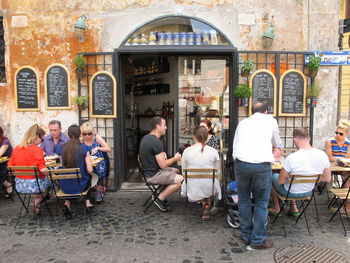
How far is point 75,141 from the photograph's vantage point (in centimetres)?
429

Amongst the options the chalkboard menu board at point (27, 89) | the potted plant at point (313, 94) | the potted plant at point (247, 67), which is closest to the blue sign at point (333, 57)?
the potted plant at point (313, 94)

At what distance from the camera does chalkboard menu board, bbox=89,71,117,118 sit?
230 inches

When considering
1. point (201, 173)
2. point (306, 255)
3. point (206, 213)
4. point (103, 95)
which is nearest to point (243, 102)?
point (201, 173)

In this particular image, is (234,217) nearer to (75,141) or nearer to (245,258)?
(245,258)

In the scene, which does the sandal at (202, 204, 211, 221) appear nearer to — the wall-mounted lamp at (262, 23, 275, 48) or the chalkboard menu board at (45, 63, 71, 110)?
the wall-mounted lamp at (262, 23, 275, 48)

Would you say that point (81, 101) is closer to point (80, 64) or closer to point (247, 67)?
point (80, 64)

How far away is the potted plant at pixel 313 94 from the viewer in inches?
223

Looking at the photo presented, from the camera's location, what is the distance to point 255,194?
11.4 feet

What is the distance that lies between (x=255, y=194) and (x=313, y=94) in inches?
125

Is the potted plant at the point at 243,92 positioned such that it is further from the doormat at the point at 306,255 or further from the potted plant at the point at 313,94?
the doormat at the point at 306,255

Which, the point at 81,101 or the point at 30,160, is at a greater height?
the point at 81,101

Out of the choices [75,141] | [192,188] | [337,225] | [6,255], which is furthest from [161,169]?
[337,225]

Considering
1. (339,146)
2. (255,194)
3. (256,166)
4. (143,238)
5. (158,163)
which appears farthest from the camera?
(339,146)

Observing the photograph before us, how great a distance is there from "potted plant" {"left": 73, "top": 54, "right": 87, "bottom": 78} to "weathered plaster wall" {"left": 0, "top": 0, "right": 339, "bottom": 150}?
0.22 meters
